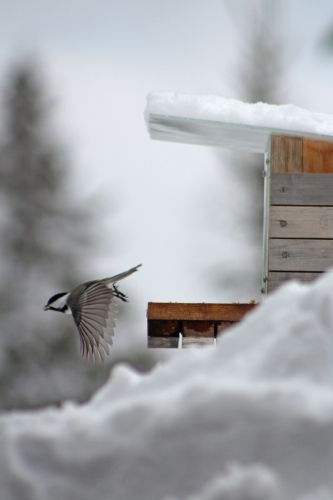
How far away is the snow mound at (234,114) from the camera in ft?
14.8

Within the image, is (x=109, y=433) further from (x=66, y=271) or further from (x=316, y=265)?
(x=66, y=271)

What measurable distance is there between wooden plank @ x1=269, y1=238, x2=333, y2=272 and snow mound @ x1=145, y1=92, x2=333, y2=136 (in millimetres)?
802

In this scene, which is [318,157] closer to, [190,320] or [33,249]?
[190,320]

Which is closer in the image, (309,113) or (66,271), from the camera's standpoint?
(309,113)

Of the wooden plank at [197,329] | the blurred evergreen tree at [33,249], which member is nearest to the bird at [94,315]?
the wooden plank at [197,329]

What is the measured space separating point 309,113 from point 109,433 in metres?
4.25

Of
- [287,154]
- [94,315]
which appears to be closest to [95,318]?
[94,315]

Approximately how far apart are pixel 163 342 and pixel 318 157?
1.79 m

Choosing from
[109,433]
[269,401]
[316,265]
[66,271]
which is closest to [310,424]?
[269,401]

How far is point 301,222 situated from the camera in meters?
4.65

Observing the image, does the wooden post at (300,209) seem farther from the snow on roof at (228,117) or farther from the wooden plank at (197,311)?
the wooden plank at (197,311)

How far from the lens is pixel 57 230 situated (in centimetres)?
1038

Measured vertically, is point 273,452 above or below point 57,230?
below

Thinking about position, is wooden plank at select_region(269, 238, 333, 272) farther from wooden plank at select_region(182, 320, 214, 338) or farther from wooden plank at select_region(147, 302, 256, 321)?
wooden plank at select_region(182, 320, 214, 338)
